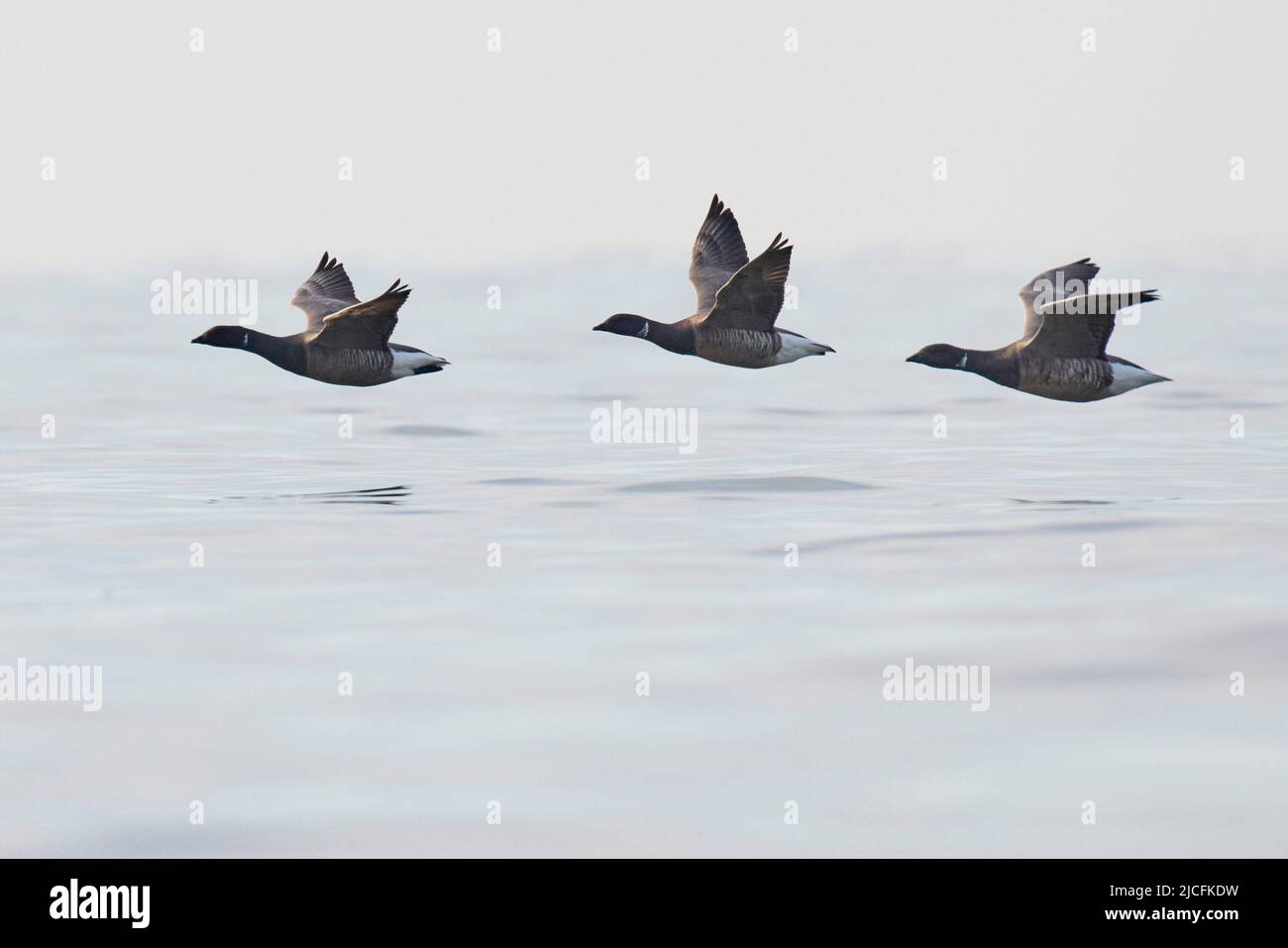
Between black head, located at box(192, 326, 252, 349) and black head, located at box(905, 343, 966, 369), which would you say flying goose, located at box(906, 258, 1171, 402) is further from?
black head, located at box(192, 326, 252, 349)

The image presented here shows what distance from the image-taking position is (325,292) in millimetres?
29328

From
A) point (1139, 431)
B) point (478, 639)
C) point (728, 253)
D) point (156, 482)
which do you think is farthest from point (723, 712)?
point (1139, 431)

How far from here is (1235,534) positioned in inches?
893

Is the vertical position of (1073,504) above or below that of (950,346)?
below

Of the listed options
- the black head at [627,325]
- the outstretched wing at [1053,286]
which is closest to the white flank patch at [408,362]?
the black head at [627,325]

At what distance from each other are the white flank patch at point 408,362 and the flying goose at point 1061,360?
252 inches

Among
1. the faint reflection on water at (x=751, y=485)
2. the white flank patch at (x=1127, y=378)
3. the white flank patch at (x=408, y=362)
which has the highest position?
the white flank patch at (x=408, y=362)

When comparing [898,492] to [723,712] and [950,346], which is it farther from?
[723,712]

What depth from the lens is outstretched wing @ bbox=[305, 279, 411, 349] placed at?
24.6 m

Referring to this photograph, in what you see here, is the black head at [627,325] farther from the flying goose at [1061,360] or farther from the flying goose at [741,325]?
the flying goose at [1061,360]

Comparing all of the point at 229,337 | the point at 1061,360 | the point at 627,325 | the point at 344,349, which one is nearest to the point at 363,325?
the point at 344,349

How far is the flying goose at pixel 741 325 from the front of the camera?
24.5 meters

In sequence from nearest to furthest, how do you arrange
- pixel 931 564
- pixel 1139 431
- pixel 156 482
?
pixel 931 564
pixel 156 482
pixel 1139 431

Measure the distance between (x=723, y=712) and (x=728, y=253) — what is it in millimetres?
13955
